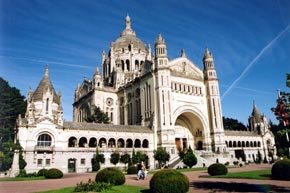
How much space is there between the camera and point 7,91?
223ft

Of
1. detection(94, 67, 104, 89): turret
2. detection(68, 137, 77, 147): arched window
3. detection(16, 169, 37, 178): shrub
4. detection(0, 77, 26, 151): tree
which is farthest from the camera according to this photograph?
detection(94, 67, 104, 89): turret

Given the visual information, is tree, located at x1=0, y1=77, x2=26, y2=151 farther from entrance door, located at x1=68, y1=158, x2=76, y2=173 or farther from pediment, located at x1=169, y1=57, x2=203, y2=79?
pediment, located at x1=169, y1=57, x2=203, y2=79

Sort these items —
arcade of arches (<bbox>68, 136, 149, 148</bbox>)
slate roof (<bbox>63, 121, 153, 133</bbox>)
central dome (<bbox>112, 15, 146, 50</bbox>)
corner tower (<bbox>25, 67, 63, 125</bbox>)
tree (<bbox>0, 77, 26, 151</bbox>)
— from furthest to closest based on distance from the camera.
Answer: central dome (<bbox>112, 15, 146, 50</bbox>)
tree (<bbox>0, 77, 26, 151</bbox>)
arcade of arches (<bbox>68, 136, 149, 148</bbox>)
slate roof (<bbox>63, 121, 153, 133</bbox>)
corner tower (<bbox>25, 67, 63, 125</bbox>)

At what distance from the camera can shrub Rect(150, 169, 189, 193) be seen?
17.8 m

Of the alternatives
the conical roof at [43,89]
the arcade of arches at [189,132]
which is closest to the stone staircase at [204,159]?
the arcade of arches at [189,132]

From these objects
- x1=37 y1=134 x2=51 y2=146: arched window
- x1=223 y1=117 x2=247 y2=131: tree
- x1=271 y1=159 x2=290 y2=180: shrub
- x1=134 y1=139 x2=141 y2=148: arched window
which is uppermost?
x1=223 y1=117 x2=247 y2=131: tree

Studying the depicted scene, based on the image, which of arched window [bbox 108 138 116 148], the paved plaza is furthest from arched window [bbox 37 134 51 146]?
the paved plaza

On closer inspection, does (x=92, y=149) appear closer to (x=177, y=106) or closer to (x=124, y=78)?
(x=177, y=106)

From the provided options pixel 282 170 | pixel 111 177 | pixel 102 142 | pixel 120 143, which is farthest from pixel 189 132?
pixel 111 177

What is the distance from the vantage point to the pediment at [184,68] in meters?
71.9

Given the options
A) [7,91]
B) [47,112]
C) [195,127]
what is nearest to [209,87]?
[195,127]

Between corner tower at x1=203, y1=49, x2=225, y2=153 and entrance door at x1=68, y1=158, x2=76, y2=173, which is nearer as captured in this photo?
entrance door at x1=68, y1=158, x2=76, y2=173

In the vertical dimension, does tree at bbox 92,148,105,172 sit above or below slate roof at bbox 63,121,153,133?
below

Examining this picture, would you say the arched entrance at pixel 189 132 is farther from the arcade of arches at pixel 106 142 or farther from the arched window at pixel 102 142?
the arched window at pixel 102 142
